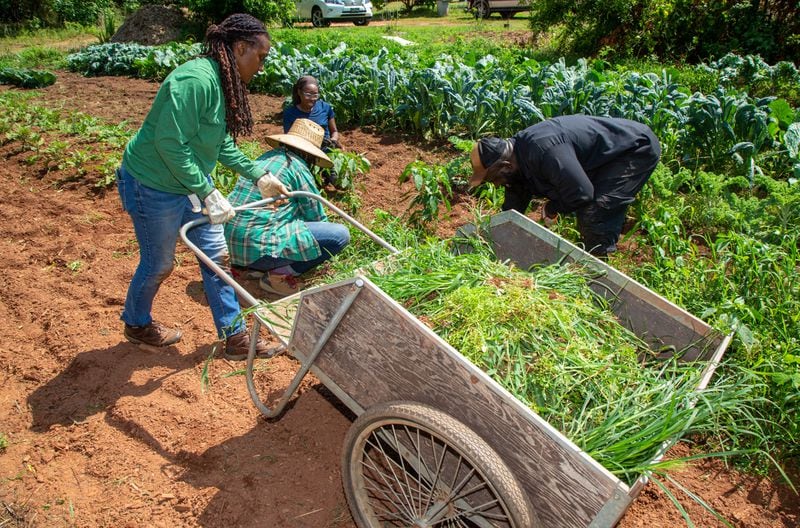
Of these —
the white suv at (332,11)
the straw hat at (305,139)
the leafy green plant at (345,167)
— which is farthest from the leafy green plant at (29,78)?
the white suv at (332,11)

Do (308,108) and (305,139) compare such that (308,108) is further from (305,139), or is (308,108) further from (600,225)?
(600,225)

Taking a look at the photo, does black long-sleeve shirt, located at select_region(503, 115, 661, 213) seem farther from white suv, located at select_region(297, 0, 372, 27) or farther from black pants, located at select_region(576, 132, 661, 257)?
white suv, located at select_region(297, 0, 372, 27)

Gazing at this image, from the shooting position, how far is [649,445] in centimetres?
186

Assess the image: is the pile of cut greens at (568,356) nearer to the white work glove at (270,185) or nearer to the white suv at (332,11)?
the white work glove at (270,185)

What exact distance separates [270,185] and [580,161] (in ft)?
6.12

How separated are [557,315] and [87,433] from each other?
2.46 m

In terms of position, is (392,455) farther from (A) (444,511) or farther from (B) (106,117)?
(B) (106,117)

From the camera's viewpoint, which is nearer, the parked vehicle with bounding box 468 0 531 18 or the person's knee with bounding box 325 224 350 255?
the person's knee with bounding box 325 224 350 255

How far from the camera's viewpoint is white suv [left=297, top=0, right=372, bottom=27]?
20.5 metres

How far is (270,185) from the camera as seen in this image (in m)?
3.42

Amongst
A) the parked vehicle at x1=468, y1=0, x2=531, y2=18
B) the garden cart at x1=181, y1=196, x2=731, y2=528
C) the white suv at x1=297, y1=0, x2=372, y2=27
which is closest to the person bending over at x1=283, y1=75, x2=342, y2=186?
the garden cart at x1=181, y1=196, x2=731, y2=528

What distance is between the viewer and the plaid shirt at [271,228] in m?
3.81

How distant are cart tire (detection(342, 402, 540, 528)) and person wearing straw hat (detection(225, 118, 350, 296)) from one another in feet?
5.87

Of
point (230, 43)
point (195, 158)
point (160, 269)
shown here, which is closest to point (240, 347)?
point (160, 269)
